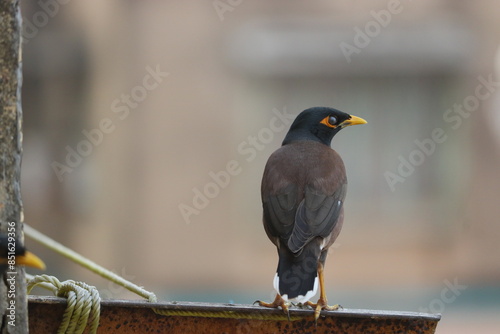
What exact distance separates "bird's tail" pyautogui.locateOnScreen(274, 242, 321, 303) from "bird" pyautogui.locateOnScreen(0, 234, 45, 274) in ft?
4.21

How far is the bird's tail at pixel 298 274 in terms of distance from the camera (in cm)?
379

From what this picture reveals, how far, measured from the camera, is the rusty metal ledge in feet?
9.53

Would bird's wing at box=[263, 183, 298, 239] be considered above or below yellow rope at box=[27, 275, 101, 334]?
above

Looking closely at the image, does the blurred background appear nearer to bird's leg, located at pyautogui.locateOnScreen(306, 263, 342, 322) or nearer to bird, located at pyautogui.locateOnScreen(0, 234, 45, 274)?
bird's leg, located at pyautogui.locateOnScreen(306, 263, 342, 322)

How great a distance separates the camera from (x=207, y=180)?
1212 cm

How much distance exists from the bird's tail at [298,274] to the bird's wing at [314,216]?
7cm

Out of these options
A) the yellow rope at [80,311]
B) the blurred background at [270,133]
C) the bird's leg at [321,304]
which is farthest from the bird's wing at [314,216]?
the blurred background at [270,133]

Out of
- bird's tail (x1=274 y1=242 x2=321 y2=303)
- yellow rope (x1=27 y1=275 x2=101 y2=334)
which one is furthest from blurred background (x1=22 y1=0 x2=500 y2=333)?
yellow rope (x1=27 y1=275 x2=101 y2=334)

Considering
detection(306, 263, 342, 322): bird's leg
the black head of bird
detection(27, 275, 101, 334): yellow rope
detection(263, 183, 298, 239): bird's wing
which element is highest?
the black head of bird

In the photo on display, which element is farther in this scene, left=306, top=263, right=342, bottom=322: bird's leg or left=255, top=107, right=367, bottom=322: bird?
left=255, top=107, right=367, bottom=322: bird

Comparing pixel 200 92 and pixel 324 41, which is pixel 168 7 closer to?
pixel 200 92

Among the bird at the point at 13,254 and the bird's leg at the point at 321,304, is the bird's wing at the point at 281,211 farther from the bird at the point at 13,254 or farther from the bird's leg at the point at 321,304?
the bird at the point at 13,254

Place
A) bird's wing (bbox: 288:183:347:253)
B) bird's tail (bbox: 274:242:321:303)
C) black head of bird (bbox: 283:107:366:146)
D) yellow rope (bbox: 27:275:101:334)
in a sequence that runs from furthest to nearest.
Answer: black head of bird (bbox: 283:107:366:146)
bird's wing (bbox: 288:183:347:253)
bird's tail (bbox: 274:242:321:303)
yellow rope (bbox: 27:275:101:334)

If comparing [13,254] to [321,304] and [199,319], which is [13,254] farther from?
[321,304]
